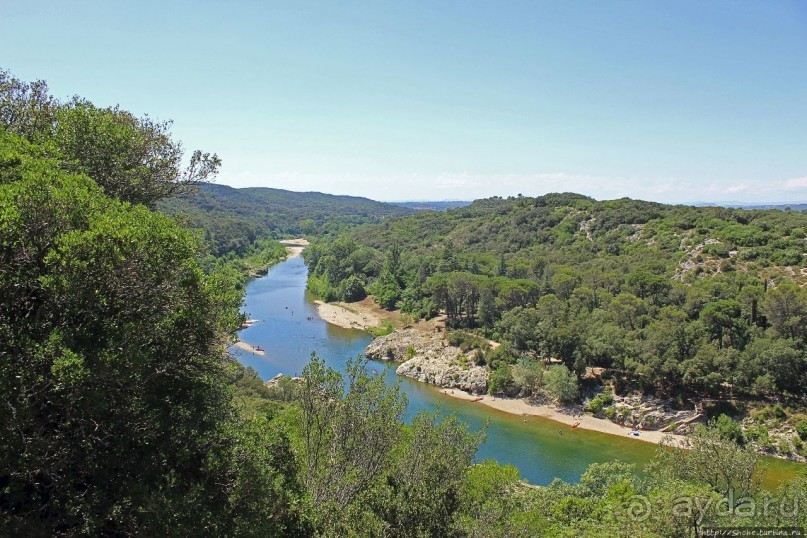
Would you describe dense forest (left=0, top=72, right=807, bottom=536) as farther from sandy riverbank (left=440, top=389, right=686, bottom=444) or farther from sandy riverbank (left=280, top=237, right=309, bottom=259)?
sandy riverbank (left=280, top=237, right=309, bottom=259)

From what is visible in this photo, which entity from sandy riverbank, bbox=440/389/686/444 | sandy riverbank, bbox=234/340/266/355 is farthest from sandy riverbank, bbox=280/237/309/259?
sandy riverbank, bbox=440/389/686/444

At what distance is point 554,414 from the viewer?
4181cm

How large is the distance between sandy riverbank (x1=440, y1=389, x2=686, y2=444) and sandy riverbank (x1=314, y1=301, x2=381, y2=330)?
2598 centimetres

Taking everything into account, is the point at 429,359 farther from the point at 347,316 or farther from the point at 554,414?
the point at 347,316

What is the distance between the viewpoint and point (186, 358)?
9891 mm

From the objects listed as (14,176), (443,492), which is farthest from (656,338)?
(14,176)

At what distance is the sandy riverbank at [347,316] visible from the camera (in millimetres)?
71125

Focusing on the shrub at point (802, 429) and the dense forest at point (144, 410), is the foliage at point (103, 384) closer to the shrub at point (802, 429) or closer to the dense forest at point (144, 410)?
the dense forest at point (144, 410)

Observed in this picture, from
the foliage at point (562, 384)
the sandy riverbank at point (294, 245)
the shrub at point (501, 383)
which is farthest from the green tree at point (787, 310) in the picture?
the sandy riverbank at point (294, 245)

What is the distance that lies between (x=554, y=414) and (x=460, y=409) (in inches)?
318

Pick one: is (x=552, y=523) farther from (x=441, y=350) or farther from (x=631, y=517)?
(x=441, y=350)

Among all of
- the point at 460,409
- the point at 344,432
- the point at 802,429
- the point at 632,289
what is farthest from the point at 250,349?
the point at 802,429

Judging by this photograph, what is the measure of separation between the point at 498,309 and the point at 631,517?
154ft

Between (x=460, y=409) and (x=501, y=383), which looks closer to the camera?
(x=460, y=409)
